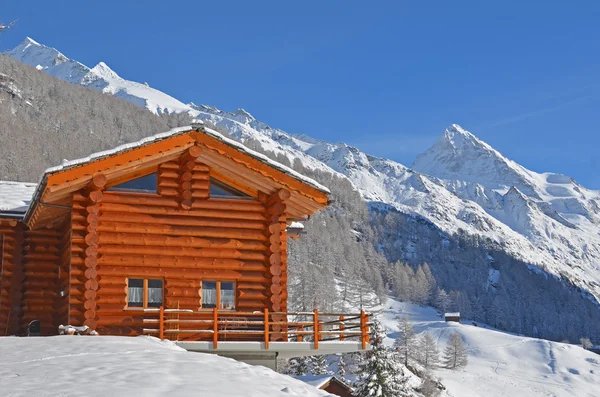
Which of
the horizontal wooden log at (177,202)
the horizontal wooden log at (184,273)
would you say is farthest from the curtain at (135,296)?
the horizontal wooden log at (177,202)

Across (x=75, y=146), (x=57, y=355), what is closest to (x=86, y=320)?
(x=57, y=355)

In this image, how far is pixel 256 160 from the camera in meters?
22.3

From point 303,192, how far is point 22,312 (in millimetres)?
9598

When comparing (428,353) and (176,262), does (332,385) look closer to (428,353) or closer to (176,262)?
(176,262)

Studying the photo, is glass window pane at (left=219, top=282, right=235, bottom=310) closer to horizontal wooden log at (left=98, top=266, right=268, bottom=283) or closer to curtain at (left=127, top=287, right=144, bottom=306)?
horizontal wooden log at (left=98, top=266, right=268, bottom=283)

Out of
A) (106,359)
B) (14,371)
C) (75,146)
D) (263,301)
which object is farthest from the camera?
(75,146)

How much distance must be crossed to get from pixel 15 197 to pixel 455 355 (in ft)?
350

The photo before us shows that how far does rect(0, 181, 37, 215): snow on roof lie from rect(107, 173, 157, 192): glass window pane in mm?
4506

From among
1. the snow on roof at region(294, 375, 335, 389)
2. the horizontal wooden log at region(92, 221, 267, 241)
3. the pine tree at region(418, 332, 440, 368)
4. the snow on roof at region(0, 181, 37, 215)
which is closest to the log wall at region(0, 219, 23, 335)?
the snow on roof at region(0, 181, 37, 215)

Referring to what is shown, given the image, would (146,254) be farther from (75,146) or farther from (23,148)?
(75,146)

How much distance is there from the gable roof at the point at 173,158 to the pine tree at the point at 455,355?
101913mm

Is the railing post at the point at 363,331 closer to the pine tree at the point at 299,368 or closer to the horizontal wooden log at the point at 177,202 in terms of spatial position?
the horizontal wooden log at the point at 177,202

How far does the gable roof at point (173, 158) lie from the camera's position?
2062 cm

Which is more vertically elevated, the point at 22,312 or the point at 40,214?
the point at 40,214
